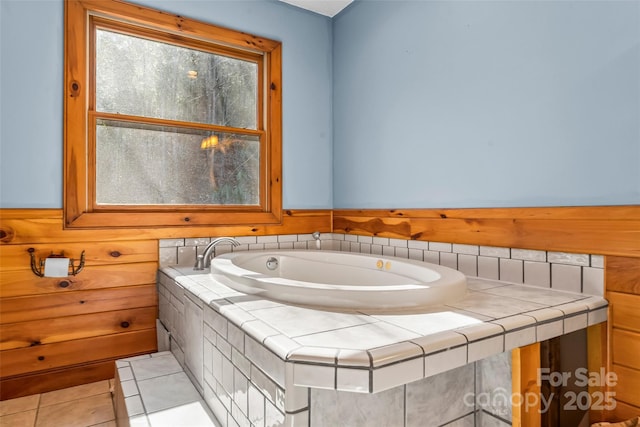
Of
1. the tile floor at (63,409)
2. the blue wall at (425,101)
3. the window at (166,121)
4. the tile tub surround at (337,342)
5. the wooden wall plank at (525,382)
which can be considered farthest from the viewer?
the window at (166,121)

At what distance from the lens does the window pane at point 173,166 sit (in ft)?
7.23

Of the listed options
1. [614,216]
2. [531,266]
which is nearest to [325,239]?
[531,266]

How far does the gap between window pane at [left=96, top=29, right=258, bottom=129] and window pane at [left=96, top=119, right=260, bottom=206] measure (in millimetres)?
109

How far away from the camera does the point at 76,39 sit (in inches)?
80.2

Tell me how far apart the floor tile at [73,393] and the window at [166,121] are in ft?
2.84

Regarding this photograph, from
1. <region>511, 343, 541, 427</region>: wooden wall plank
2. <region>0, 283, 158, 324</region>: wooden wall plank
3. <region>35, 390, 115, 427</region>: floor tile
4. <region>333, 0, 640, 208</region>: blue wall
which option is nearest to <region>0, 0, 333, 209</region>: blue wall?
<region>0, 283, 158, 324</region>: wooden wall plank

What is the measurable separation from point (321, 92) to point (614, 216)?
6.77 feet

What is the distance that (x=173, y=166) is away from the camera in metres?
2.39

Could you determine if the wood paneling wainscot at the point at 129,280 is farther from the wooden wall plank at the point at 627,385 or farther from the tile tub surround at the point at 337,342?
the tile tub surround at the point at 337,342

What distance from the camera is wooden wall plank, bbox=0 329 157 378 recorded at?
191cm

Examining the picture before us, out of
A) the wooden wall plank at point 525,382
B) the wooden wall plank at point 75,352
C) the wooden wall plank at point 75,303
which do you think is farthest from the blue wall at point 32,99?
the wooden wall plank at point 525,382

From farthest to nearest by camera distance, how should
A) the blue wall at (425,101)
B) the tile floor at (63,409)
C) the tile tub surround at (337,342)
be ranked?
1. the tile floor at (63,409)
2. the blue wall at (425,101)
3. the tile tub surround at (337,342)

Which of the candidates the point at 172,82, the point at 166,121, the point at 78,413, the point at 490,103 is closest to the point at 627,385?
the point at 490,103

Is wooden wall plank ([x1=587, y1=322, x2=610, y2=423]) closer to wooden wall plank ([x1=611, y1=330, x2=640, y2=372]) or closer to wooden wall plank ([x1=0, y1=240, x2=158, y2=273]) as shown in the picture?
wooden wall plank ([x1=611, y1=330, x2=640, y2=372])
